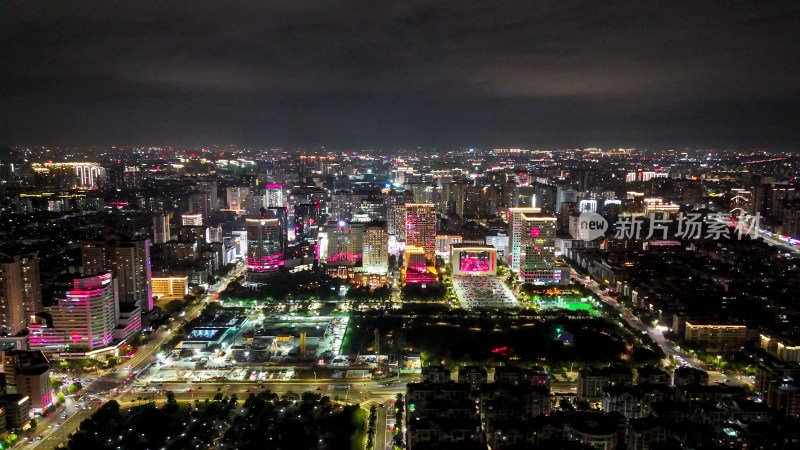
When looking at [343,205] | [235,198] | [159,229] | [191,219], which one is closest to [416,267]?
[343,205]

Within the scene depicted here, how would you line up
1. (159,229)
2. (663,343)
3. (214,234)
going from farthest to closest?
1. (214,234)
2. (159,229)
3. (663,343)

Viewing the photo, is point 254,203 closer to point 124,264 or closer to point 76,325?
point 124,264

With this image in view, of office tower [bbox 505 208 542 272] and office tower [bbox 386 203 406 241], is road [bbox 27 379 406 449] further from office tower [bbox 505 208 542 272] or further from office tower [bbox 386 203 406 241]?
office tower [bbox 386 203 406 241]

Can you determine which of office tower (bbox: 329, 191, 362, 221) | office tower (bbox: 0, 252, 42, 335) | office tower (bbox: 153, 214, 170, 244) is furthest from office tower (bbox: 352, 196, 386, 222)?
office tower (bbox: 0, 252, 42, 335)

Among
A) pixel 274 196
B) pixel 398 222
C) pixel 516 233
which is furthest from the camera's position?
pixel 274 196

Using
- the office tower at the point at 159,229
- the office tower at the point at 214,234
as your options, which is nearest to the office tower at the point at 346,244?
the office tower at the point at 214,234

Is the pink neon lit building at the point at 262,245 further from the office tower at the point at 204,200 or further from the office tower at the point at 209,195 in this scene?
the office tower at the point at 209,195
